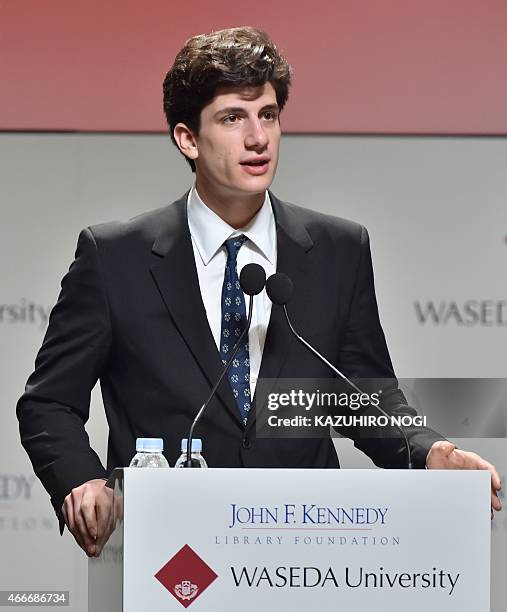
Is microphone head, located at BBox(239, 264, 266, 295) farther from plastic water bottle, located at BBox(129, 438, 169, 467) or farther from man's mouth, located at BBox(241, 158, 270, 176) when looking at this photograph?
man's mouth, located at BBox(241, 158, 270, 176)

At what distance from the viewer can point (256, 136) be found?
8.82ft

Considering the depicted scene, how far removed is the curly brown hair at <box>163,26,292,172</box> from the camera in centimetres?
272

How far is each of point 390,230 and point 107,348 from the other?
146 cm

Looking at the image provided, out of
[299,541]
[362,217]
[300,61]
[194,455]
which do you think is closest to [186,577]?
[299,541]

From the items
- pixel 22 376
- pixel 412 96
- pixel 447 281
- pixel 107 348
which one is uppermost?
pixel 412 96

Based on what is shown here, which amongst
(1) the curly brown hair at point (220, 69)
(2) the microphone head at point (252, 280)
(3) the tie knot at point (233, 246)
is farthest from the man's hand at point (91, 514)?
(1) the curly brown hair at point (220, 69)

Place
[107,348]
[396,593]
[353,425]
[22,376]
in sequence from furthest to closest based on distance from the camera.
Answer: [22,376] < [107,348] < [353,425] < [396,593]

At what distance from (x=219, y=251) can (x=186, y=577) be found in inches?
41.3

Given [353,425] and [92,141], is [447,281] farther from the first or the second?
[353,425]

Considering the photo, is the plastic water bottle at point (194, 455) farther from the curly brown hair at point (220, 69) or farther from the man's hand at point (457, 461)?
the curly brown hair at point (220, 69)

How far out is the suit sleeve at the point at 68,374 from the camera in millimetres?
2496

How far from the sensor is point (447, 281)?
12.8 feet

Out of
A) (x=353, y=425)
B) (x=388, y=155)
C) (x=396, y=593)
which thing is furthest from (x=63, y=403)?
(x=388, y=155)

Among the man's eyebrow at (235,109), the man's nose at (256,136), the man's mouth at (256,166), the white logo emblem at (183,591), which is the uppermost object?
the man's eyebrow at (235,109)
